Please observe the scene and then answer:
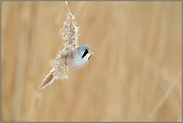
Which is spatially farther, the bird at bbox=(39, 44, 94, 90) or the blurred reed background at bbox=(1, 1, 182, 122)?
the blurred reed background at bbox=(1, 1, 182, 122)

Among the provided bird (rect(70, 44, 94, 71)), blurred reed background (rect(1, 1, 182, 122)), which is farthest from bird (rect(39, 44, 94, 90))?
blurred reed background (rect(1, 1, 182, 122))

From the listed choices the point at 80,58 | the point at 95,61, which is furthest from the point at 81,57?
the point at 95,61

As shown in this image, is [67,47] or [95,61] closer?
[67,47]

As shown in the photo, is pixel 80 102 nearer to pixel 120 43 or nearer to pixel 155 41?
pixel 120 43

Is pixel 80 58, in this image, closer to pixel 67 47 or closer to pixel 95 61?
pixel 67 47

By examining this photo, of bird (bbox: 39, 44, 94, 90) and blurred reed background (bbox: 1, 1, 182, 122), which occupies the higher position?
blurred reed background (bbox: 1, 1, 182, 122)

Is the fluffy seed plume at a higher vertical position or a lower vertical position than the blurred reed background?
lower

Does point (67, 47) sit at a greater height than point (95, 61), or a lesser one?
lesser

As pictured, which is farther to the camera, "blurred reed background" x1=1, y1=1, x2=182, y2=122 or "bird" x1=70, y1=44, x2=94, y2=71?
"blurred reed background" x1=1, y1=1, x2=182, y2=122

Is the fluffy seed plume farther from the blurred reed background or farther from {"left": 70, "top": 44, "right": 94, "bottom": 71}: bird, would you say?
the blurred reed background
